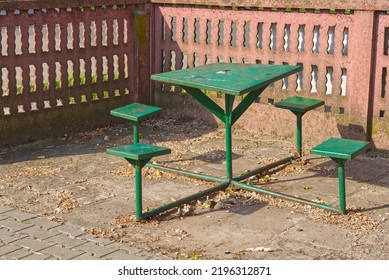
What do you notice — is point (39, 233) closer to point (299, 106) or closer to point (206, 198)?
point (206, 198)

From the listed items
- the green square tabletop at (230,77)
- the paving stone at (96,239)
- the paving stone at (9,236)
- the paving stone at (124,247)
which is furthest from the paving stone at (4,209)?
the green square tabletop at (230,77)

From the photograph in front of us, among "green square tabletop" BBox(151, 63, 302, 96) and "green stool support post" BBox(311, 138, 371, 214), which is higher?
"green square tabletop" BBox(151, 63, 302, 96)

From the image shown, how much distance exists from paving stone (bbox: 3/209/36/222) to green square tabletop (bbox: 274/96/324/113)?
2973mm

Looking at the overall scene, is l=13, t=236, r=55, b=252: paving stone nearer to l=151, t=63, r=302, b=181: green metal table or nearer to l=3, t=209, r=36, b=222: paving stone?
l=3, t=209, r=36, b=222: paving stone

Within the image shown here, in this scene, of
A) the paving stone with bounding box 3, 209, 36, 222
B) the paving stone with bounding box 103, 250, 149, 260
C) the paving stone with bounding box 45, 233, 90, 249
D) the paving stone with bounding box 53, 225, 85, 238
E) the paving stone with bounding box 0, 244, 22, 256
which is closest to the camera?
the paving stone with bounding box 103, 250, 149, 260

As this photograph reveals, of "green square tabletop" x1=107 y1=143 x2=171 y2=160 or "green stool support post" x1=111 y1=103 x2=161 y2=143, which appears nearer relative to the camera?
"green square tabletop" x1=107 y1=143 x2=171 y2=160

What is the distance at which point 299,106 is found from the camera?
8406mm

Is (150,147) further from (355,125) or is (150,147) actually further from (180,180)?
(355,125)

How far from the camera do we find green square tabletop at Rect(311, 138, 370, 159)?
6.62 m

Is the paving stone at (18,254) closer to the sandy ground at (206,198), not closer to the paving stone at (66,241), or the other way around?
the paving stone at (66,241)

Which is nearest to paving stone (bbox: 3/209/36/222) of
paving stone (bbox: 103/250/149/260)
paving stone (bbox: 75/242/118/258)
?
paving stone (bbox: 75/242/118/258)

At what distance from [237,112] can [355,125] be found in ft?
6.29

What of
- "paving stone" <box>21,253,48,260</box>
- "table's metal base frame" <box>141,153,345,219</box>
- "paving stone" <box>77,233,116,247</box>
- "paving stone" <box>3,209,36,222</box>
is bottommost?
"paving stone" <box>3,209,36,222</box>

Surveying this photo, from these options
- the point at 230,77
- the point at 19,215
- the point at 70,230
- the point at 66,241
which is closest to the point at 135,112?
the point at 230,77
